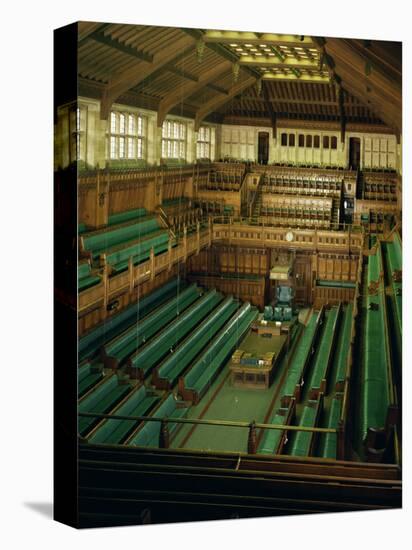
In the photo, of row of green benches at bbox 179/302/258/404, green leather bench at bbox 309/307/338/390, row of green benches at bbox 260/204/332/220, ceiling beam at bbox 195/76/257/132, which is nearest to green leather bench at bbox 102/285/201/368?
row of green benches at bbox 179/302/258/404

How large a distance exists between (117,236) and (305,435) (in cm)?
319

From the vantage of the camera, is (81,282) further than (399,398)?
No

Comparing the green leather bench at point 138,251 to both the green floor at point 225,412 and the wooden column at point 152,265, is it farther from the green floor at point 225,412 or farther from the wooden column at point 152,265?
the green floor at point 225,412

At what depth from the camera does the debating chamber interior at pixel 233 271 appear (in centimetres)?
1205

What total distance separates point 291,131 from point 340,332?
8.20 ft

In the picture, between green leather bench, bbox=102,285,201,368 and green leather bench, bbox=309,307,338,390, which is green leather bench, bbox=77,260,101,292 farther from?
green leather bench, bbox=309,307,338,390

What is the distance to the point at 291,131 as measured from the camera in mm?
13242

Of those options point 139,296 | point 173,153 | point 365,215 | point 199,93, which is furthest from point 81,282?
point 365,215

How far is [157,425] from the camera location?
40.8ft

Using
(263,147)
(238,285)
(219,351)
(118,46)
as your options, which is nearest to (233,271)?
(238,285)

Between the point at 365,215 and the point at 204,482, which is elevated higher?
the point at 365,215

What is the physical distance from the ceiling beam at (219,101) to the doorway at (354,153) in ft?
4.63

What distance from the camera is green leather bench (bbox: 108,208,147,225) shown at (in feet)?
39.5

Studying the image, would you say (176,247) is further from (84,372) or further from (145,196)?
(84,372)
